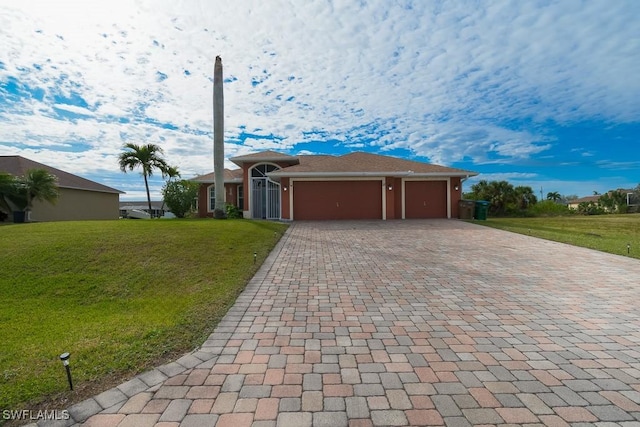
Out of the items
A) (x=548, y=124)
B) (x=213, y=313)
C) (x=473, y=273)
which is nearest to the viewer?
(x=213, y=313)

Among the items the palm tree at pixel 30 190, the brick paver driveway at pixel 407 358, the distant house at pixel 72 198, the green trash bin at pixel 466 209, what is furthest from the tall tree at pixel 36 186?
the green trash bin at pixel 466 209

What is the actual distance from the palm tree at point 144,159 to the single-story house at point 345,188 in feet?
23.7

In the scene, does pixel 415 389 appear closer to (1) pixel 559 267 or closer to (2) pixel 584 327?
(2) pixel 584 327

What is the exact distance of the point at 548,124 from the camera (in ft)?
67.3

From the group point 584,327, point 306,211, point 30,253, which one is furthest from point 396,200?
point 30,253

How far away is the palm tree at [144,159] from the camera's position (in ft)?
72.4

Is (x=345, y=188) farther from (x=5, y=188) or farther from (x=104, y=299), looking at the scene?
(x=5, y=188)

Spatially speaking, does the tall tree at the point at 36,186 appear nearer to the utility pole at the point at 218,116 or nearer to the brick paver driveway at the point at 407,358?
the utility pole at the point at 218,116

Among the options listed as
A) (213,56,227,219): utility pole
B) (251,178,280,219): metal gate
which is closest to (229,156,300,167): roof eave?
(251,178,280,219): metal gate

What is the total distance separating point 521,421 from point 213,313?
348cm

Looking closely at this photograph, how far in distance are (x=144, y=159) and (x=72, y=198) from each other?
536cm

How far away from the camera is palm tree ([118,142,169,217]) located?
22067mm

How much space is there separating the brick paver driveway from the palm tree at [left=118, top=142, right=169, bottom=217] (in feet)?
69.1

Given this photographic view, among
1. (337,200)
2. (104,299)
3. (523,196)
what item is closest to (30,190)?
(104,299)
